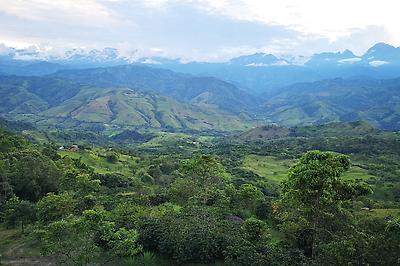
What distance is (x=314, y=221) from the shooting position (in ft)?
94.5

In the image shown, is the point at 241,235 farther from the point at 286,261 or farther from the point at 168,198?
the point at 168,198

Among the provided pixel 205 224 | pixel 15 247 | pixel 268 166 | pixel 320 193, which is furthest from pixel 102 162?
pixel 320 193

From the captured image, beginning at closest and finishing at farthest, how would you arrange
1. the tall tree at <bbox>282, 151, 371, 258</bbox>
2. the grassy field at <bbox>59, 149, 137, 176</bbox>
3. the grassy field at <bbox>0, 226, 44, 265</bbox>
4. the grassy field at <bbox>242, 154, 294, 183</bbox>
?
the tall tree at <bbox>282, 151, 371, 258</bbox> < the grassy field at <bbox>0, 226, 44, 265</bbox> < the grassy field at <bbox>59, 149, 137, 176</bbox> < the grassy field at <bbox>242, 154, 294, 183</bbox>

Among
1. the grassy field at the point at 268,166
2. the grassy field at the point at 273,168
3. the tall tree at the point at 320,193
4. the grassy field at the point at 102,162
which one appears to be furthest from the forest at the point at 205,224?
the grassy field at the point at 268,166

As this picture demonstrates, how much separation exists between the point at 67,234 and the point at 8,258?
9340 millimetres

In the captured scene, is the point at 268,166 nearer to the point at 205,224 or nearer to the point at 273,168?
the point at 273,168

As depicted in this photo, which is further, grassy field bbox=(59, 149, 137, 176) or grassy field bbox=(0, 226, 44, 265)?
grassy field bbox=(59, 149, 137, 176)

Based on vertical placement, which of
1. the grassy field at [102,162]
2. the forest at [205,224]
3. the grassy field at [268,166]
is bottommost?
the grassy field at [268,166]

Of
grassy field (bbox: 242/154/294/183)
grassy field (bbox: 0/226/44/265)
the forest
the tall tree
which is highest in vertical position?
the tall tree

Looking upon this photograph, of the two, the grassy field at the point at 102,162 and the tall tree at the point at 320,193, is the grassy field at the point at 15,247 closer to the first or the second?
the tall tree at the point at 320,193

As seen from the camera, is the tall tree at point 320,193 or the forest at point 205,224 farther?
the tall tree at point 320,193

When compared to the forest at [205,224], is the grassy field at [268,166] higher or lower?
lower

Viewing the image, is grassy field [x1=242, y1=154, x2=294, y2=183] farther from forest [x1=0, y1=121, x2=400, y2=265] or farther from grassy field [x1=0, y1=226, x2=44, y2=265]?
grassy field [x1=0, y1=226, x2=44, y2=265]

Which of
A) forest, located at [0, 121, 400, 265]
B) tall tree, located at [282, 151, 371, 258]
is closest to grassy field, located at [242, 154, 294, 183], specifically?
forest, located at [0, 121, 400, 265]
